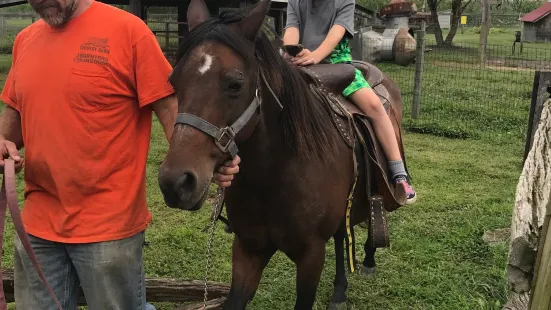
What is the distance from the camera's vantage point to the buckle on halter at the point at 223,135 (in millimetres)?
1818

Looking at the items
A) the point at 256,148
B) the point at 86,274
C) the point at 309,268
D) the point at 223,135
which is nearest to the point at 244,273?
the point at 309,268

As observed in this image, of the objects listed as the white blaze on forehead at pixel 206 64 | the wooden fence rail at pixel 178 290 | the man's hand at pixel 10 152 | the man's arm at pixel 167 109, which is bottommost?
the wooden fence rail at pixel 178 290

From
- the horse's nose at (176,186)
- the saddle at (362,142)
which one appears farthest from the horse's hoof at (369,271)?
the horse's nose at (176,186)

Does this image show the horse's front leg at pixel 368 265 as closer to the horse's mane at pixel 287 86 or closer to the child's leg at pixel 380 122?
the child's leg at pixel 380 122

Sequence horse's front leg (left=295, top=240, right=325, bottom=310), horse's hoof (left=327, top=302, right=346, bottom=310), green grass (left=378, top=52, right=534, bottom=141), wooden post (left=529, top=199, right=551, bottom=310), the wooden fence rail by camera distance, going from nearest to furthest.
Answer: wooden post (left=529, top=199, right=551, bottom=310) < horse's front leg (left=295, top=240, right=325, bottom=310) < the wooden fence rail < horse's hoof (left=327, top=302, right=346, bottom=310) < green grass (left=378, top=52, right=534, bottom=141)

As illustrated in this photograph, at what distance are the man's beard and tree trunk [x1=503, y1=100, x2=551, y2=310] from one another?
1.93 metres

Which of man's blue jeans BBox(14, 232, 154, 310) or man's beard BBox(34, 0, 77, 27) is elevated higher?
man's beard BBox(34, 0, 77, 27)

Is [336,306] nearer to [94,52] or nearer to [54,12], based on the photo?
[94,52]

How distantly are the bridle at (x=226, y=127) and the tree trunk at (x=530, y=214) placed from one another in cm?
113

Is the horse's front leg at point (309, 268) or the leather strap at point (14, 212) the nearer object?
the leather strap at point (14, 212)

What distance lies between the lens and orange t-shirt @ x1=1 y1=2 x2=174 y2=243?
2.02m

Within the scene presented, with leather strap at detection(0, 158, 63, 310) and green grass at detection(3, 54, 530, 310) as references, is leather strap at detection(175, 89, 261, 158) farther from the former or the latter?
green grass at detection(3, 54, 530, 310)

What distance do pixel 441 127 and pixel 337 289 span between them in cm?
595

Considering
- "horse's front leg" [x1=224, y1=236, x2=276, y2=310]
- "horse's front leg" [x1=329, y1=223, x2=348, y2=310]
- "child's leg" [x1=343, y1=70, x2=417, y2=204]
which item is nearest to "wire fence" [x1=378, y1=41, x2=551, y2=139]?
"horse's front leg" [x1=329, y1=223, x2=348, y2=310]
